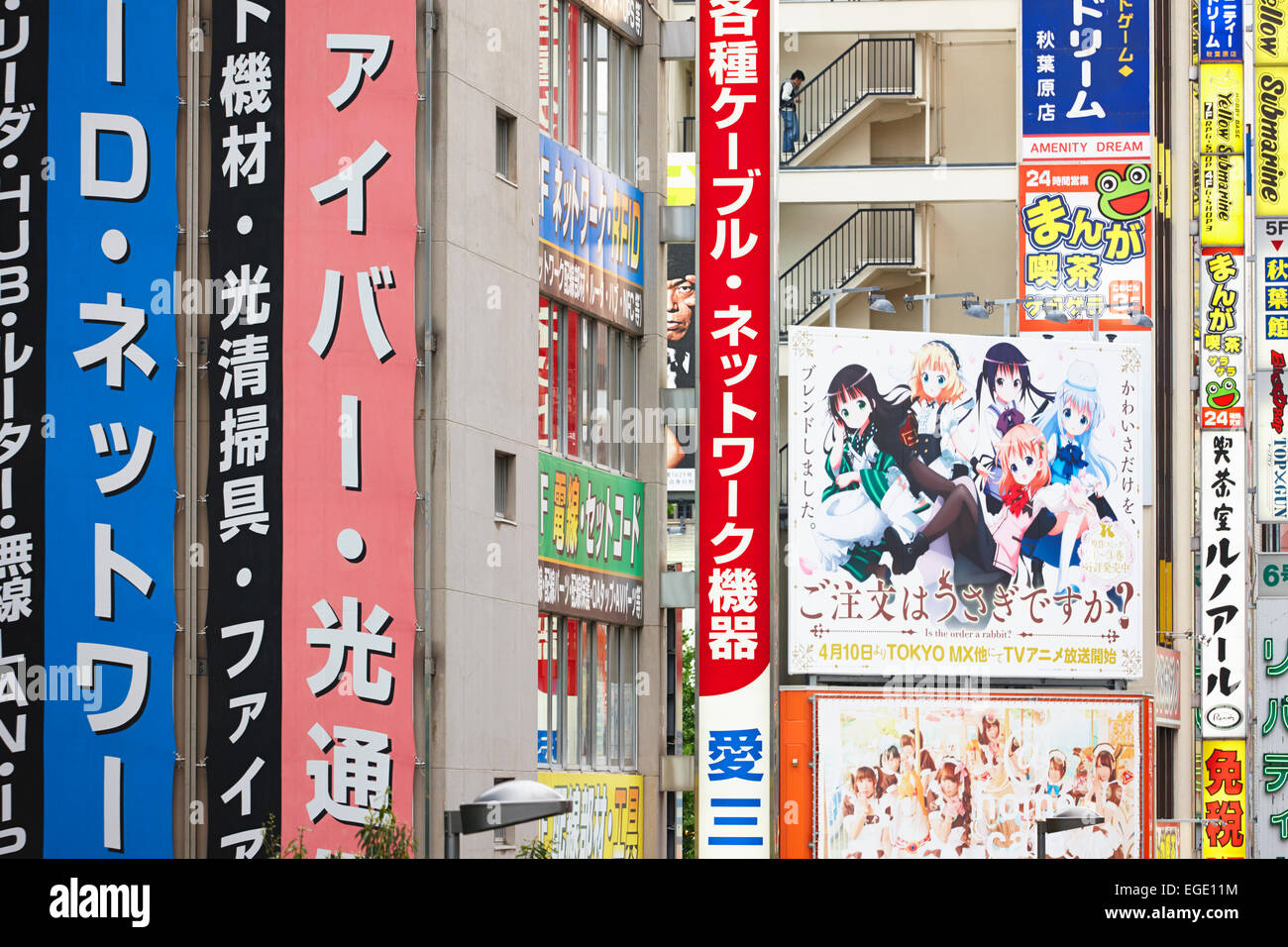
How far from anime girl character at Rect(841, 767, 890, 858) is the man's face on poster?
15301mm

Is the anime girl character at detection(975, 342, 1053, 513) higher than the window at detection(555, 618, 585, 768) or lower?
higher

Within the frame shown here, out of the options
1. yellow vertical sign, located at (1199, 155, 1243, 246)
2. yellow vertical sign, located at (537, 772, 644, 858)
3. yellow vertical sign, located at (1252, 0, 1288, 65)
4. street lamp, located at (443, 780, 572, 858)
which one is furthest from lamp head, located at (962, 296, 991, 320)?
street lamp, located at (443, 780, 572, 858)

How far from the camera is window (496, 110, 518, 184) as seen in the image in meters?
31.0

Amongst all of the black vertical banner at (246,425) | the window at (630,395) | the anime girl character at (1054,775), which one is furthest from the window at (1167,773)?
the black vertical banner at (246,425)

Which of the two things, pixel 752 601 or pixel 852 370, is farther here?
pixel 852 370

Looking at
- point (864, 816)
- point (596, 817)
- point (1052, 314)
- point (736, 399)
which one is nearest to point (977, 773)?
point (864, 816)

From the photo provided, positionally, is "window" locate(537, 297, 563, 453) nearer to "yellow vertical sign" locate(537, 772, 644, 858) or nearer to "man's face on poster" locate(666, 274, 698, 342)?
"yellow vertical sign" locate(537, 772, 644, 858)

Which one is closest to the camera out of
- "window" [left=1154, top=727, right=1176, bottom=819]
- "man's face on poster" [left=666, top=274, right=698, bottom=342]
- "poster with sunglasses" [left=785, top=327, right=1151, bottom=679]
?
"poster with sunglasses" [left=785, top=327, right=1151, bottom=679]

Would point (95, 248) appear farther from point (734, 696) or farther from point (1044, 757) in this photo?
point (1044, 757)

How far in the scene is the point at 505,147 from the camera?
102ft

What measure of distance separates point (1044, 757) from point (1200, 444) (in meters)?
12.1

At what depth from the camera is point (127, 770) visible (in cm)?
2619

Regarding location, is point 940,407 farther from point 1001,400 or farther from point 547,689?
point 547,689
